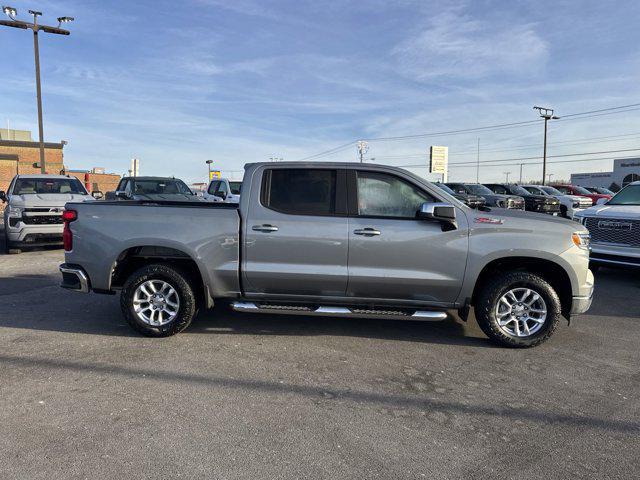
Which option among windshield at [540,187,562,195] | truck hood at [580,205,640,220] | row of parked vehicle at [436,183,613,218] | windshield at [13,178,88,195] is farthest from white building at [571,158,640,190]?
windshield at [13,178,88,195]

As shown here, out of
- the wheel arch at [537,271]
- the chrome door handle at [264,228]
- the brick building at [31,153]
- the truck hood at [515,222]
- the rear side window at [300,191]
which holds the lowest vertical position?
the wheel arch at [537,271]

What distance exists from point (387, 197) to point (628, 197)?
23.2 ft

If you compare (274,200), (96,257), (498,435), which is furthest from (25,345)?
(498,435)

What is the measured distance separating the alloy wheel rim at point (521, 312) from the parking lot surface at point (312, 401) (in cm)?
26

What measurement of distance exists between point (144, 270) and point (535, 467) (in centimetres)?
409

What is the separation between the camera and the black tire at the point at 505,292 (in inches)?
192

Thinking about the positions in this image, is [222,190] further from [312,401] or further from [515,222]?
[312,401]

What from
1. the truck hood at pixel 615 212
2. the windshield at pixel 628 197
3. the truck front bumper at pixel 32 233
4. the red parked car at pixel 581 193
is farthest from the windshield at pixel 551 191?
the truck front bumper at pixel 32 233

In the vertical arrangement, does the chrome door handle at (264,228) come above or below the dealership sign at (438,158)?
below

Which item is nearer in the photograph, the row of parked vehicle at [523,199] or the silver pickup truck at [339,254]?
the silver pickup truck at [339,254]

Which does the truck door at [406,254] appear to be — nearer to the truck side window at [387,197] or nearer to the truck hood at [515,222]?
the truck side window at [387,197]

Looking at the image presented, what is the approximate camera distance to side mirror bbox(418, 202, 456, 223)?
4742 millimetres

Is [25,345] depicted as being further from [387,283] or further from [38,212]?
[38,212]

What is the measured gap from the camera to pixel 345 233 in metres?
4.90
